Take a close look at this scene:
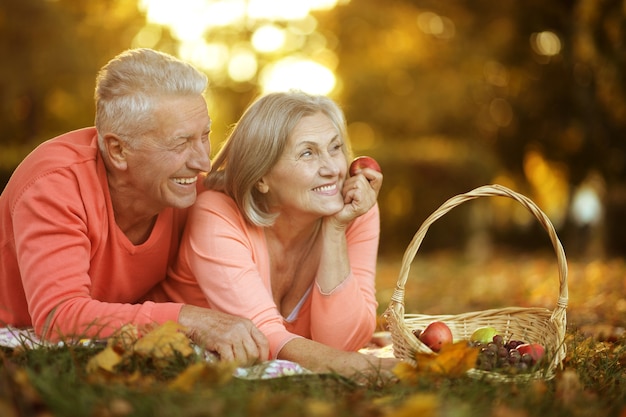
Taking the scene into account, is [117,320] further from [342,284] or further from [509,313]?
[509,313]

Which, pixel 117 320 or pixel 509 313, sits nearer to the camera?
pixel 117 320

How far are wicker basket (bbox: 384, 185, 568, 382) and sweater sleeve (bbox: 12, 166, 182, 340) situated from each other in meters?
0.97

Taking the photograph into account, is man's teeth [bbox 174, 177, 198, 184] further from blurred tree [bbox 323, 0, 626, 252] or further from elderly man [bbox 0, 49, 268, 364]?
blurred tree [bbox 323, 0, 626, 252]

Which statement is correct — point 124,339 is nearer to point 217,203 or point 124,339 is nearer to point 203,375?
point 203,375

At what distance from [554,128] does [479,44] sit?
2.39 meters

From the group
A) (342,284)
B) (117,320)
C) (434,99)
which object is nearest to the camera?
(117,320)

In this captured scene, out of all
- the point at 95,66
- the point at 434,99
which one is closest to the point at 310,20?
the point at 434,99

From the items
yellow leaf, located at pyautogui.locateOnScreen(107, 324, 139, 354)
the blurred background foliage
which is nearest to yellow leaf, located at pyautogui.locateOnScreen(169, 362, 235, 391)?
yellow leaf, located at pyautogui.locateOnScreen(107, 324, 139, 354)

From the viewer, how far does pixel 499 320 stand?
3.76 metres

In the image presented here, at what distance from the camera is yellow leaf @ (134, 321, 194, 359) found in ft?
9.43

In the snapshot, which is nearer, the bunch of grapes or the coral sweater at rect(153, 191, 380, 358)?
the bunch of grapes

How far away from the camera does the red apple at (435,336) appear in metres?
3.23

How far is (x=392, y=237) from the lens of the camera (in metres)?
14.6

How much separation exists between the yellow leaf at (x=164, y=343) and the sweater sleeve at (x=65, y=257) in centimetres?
22
